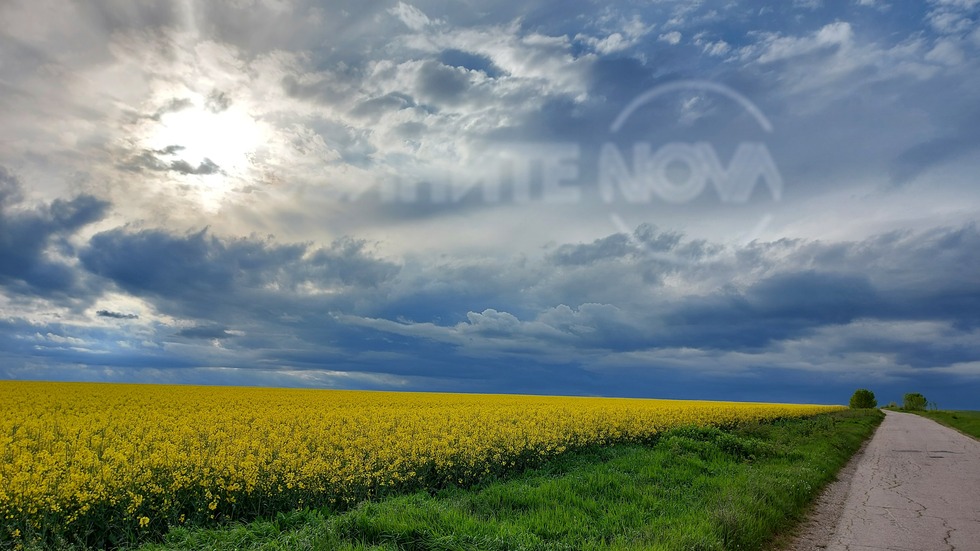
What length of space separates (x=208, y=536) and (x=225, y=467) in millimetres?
2616

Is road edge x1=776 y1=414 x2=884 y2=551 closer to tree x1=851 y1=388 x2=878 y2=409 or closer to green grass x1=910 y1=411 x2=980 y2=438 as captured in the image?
green grass x1=910 y1=411 x2=980 y2=438

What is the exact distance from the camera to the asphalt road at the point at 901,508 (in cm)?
912

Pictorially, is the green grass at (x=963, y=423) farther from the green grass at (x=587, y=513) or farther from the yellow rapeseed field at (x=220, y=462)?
the yellow rapeseed field at (x=220, y=462)

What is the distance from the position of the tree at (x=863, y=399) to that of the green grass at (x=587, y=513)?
95157 millimetres

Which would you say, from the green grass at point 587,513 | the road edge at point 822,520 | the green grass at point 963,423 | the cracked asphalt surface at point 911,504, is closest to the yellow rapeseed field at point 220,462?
the green grass at point 587,513

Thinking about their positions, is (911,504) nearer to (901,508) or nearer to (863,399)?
(901,508)

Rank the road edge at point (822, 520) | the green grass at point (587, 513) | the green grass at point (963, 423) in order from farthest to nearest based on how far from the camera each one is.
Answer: the green grass at point (963, 423) → the road edge at point (822, 520) → the green grass at point (587, 513)

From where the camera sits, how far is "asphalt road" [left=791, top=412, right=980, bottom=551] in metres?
9.12

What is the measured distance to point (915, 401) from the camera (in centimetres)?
9412

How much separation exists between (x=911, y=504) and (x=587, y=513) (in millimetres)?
7755

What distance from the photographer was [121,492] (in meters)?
8.76

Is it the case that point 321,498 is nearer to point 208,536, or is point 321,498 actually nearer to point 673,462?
point 208,536

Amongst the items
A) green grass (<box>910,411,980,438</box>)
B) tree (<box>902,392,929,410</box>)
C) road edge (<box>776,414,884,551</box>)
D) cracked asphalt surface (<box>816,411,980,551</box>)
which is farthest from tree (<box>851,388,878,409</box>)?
road edge (<box>776,414,884,551</box>)

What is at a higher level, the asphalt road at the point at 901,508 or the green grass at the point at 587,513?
the green grass at the point at 587,513
